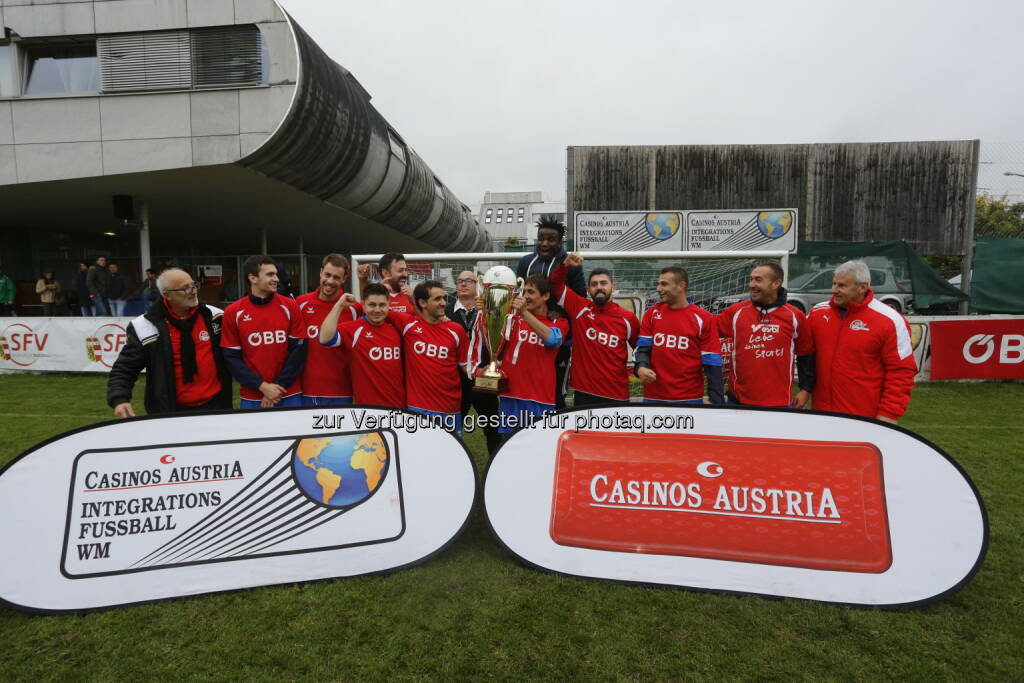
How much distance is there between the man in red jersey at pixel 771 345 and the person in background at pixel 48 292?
15629 mm

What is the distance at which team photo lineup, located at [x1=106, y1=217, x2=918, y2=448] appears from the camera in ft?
10.2

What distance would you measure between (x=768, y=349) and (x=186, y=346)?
3928 mm

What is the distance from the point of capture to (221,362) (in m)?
3.27

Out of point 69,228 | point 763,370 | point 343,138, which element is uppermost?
point 343,138

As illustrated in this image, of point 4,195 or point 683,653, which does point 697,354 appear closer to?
point 683,653

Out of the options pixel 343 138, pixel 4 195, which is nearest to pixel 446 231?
pixel 343 138

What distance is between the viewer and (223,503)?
2.50 m

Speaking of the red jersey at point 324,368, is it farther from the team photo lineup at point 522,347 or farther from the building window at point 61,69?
the building window at point 61,69

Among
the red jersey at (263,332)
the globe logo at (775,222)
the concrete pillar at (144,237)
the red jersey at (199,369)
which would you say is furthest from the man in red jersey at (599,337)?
the concrete pillar at (144,237)

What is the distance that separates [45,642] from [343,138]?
A: 10.8m

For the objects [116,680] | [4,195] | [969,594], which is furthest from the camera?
[4,195]

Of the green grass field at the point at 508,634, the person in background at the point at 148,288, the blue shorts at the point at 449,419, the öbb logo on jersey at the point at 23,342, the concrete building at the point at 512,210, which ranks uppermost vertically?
the concrete building at the point at 512,210

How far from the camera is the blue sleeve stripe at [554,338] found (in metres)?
3.19

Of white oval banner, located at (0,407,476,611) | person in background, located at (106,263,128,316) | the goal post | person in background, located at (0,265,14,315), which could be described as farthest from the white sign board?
person in background, located at (0,265,14,315)
